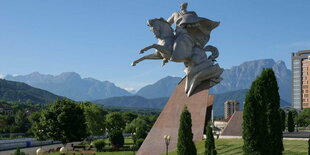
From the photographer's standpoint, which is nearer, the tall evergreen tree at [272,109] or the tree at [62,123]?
the tall evergreen tree at [272,109]

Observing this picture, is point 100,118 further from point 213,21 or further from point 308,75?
point 308,75

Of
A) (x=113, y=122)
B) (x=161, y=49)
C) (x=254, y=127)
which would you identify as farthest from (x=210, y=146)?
(x=113, y=122)

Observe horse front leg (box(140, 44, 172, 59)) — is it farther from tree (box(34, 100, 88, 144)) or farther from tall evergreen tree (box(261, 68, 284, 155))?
tree (box(34, 100, 88, 144))

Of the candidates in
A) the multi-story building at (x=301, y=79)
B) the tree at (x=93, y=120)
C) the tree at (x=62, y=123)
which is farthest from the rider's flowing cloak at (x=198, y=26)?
the multi-story building at (x=301, y=79)

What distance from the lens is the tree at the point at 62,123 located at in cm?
4112

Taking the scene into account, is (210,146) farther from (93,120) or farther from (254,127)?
(93,120)

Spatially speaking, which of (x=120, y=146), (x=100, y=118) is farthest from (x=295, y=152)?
(x=100, y=118)

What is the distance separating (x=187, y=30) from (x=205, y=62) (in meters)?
3.21

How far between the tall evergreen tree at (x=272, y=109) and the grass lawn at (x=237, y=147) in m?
5.98

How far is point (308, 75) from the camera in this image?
131m

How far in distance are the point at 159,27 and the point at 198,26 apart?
3.17 metres

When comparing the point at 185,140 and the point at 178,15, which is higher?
the point at 178,15

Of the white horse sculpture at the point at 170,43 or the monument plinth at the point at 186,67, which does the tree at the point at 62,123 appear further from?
the white horse sculpture at the point at 170,43

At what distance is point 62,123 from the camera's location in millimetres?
41125
